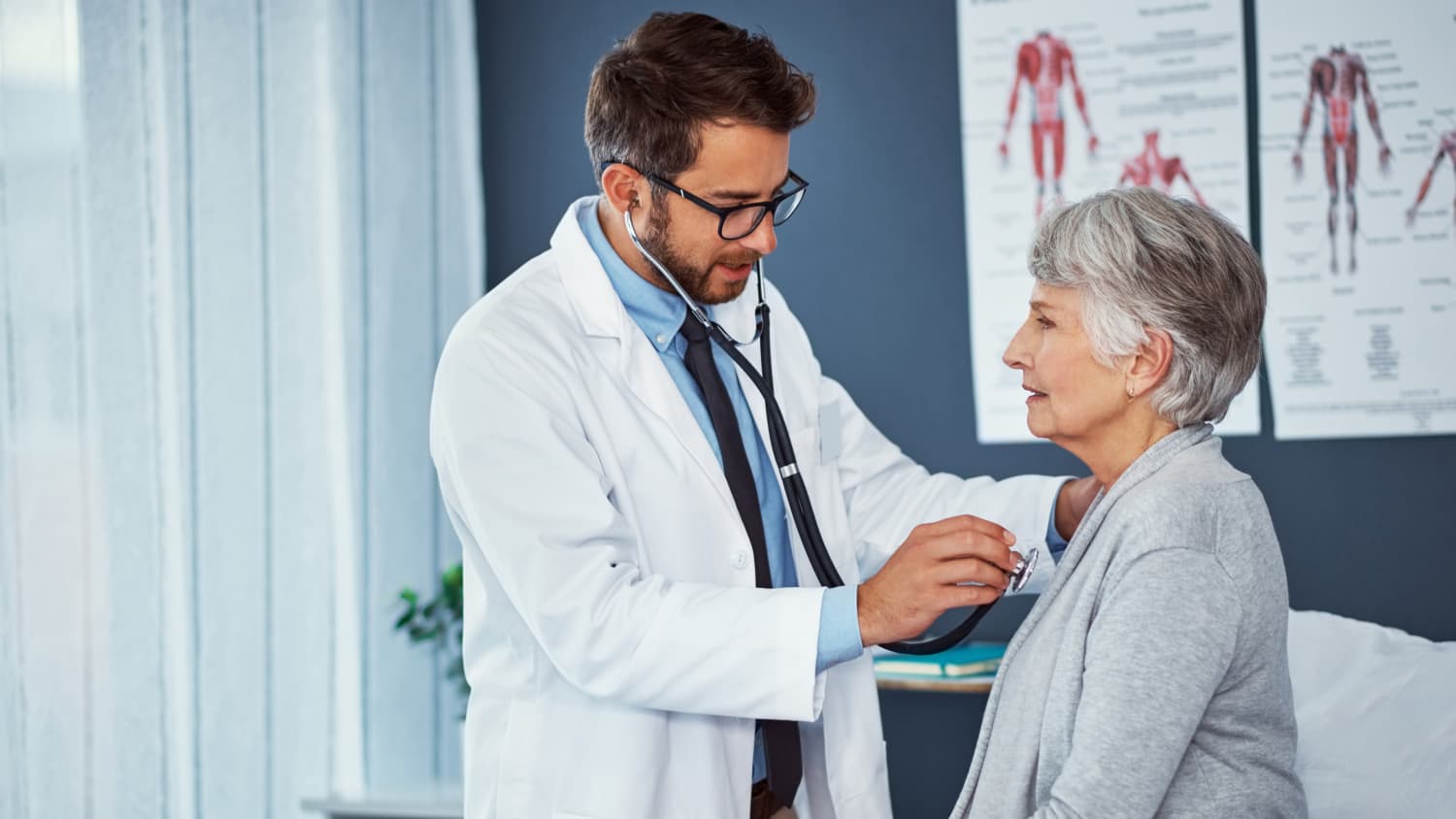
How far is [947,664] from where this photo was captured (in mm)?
2256

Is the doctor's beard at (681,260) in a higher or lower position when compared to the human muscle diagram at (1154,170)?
lower

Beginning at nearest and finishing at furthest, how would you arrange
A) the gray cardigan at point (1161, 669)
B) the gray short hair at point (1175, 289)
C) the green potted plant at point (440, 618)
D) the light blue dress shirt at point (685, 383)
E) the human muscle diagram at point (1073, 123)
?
the gray cardigan at point (1161, 669) < the gray short hair at point (1175, 289) < the light blue dress shirt at point (685, 383) < the human muscle diagram at point (1073, 123) < the green potted plant at point (440, 618)

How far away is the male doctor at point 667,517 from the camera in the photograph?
4.30 feet

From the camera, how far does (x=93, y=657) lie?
1931 mm

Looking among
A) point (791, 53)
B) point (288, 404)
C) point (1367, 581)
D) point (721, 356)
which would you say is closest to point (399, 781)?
point (288, 404)

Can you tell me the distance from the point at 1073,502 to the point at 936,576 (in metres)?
0.37

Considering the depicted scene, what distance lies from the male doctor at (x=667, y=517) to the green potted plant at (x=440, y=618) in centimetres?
101

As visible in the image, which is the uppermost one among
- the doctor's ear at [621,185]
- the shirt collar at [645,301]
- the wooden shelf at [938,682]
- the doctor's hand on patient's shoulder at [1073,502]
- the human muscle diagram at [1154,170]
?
the human muscle diagram at [1154,170]

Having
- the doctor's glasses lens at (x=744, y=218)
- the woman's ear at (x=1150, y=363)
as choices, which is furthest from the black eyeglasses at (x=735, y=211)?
the woman's ear at (x=1150, y=363)

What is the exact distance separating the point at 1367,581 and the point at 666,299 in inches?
57.1

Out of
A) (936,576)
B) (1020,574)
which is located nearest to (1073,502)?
(1020,574)

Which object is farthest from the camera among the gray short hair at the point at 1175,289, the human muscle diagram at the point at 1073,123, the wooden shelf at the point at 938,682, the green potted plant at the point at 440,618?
the green potted plant at the point at 440,618

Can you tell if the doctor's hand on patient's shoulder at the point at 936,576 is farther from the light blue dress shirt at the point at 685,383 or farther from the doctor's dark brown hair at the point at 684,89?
the doctor's dark brown hair at the point at 684,89

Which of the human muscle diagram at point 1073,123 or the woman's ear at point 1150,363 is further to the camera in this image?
the human muscle diagram at point 1073,123
